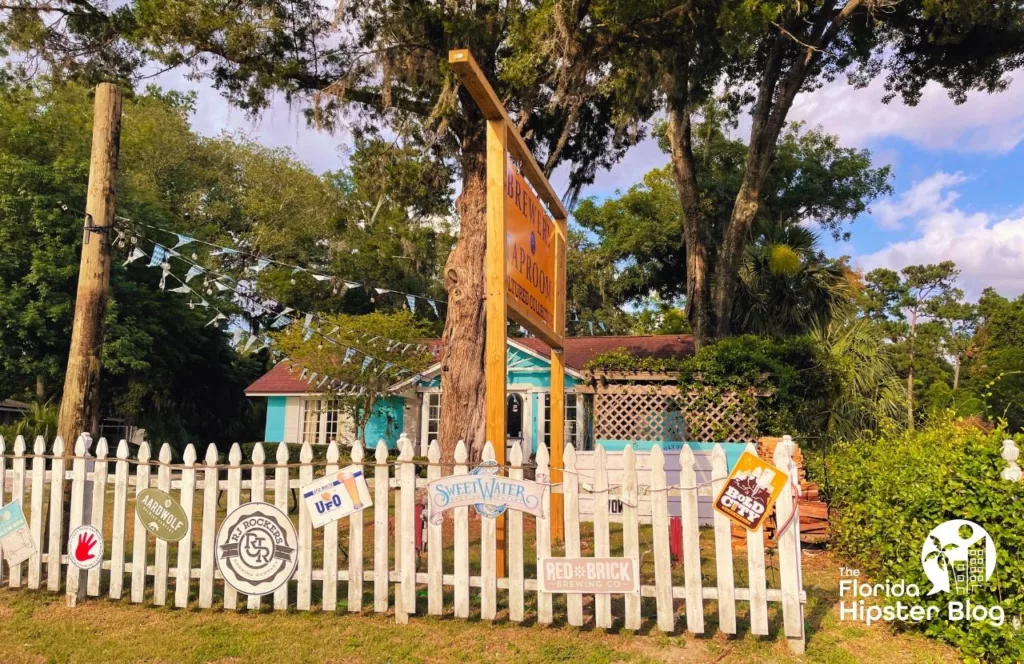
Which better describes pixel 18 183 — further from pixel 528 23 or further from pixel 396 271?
pixel 528 23

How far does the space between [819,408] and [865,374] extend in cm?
116

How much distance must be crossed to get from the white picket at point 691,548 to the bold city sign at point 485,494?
91 cm

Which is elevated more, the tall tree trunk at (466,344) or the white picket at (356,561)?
the tall tree trunk at (466,344)

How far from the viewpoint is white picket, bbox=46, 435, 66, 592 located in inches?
221

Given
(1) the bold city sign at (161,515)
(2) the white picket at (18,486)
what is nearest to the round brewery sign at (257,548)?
(1) the bold city sign at (161,515)

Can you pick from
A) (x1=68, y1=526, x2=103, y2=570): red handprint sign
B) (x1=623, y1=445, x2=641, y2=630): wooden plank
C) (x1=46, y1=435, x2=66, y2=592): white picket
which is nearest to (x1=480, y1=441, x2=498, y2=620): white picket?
(x1=623, y1=445, x2=641, y2=630): wooden plank

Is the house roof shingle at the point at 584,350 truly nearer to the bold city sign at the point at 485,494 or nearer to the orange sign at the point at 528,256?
the orange sign at the point at 528,256

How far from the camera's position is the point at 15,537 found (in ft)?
18.7

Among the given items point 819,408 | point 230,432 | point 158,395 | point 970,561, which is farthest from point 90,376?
point 230,432

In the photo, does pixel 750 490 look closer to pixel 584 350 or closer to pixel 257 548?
pixel 257 548

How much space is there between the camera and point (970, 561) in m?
3.94

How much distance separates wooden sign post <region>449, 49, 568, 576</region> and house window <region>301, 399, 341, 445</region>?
1624 cm

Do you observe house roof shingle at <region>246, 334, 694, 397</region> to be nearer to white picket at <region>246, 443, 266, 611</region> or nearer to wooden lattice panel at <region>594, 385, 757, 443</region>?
wooden lattice panel at <region>594, 385, 757, 443</region>

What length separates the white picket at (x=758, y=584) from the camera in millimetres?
4348
